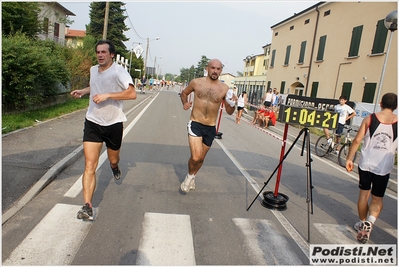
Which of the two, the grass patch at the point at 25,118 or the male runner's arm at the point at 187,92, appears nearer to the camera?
the male runner's arm at the point at 187,92

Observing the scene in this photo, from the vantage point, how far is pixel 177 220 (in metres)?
4.03

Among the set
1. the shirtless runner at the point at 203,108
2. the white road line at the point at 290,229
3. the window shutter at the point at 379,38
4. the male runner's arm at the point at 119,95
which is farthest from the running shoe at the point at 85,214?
the window shutter at the point at 379,38

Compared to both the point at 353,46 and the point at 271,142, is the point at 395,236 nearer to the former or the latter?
the point at 271,142

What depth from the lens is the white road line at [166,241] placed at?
3.09 metres

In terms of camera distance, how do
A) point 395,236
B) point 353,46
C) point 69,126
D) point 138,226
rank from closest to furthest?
point 138,226
point 395,236
point 69,126
point 353,46

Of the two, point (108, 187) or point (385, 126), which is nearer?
point (385, 126)

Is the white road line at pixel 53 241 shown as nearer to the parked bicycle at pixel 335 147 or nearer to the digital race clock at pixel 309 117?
the digital race clock at pixel 309 117

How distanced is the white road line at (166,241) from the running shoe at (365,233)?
6.97 feet

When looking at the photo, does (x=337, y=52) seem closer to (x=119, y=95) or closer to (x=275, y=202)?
(x=275, y=202)

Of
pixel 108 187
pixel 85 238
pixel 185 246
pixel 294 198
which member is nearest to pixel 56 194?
pixel 108 187

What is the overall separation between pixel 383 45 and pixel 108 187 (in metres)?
16.2

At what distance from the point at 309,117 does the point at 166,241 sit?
2.47m

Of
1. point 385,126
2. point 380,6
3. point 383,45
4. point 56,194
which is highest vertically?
point 380,6

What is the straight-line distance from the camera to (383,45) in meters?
15.8
